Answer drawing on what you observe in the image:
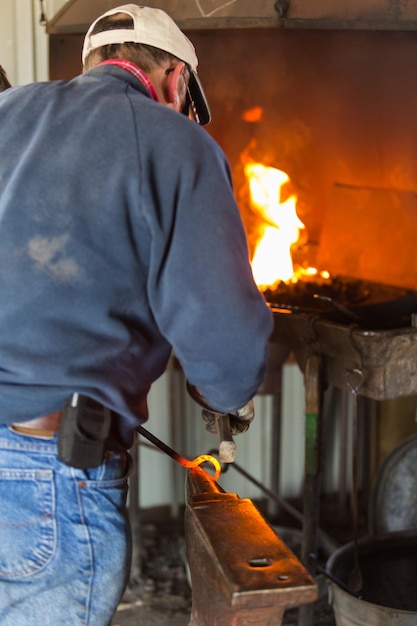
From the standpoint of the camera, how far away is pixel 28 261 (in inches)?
59.3

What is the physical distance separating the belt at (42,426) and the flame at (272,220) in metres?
2.19

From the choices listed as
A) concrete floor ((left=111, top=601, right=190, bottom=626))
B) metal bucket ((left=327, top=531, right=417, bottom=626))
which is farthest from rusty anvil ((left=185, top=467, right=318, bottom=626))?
concrete floor ((left=111, top=601, right=190, bottom=626))

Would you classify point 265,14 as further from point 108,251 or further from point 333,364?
point 108,251

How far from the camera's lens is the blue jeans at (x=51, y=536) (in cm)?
154

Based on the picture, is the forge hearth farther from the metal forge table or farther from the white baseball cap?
the white baseball cap

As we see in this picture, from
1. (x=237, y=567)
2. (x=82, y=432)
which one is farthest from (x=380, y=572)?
(x=82, y=432)

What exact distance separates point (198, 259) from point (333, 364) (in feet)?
4.24

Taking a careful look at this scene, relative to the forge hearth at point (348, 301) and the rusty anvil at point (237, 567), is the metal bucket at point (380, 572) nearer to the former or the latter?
the forge hearth at point (348, 301)

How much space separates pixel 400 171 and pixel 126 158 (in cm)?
231

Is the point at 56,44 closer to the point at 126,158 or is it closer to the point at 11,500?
the point at 126,158

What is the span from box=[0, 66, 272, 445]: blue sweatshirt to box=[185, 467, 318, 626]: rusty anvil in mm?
301

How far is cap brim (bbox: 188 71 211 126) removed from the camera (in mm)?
1895

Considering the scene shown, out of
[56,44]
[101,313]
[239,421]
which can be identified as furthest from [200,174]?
[56,44]

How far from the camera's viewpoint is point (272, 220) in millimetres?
3783
